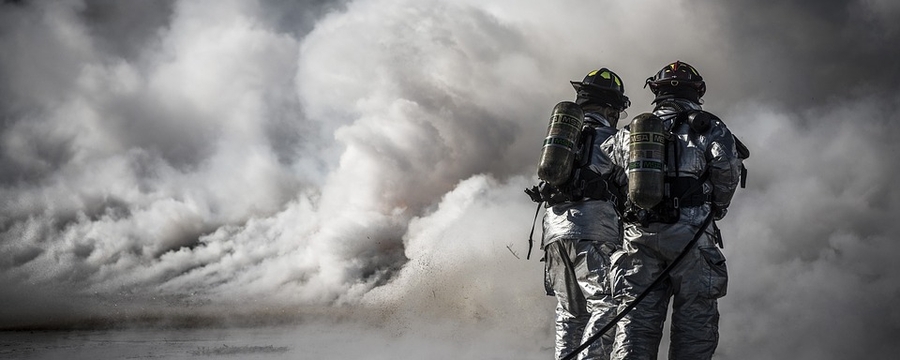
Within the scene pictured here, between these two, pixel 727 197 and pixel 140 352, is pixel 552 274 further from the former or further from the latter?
pixel 140 352

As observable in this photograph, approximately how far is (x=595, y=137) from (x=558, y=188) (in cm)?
72

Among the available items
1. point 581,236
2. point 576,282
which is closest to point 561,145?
point 581,236

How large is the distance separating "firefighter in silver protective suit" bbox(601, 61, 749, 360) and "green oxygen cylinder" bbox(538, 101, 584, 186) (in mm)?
788

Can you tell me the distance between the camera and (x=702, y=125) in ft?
23.2

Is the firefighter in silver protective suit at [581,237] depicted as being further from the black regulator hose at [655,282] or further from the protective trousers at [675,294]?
the protective trousers at [675,294]

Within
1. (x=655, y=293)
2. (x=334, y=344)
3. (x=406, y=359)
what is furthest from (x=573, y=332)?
(x=334, y=344)

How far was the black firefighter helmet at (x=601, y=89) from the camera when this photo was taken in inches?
350

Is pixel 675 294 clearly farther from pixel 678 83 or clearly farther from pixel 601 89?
pixel 601 89

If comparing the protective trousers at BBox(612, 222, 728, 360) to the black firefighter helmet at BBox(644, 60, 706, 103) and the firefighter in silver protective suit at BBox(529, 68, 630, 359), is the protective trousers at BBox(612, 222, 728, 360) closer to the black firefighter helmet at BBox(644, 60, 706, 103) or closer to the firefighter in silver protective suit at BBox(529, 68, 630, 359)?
the firefighter in silver protective suit at BBox(529, 68, 630, 359)

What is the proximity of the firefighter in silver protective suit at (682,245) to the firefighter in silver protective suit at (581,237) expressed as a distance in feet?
2.09

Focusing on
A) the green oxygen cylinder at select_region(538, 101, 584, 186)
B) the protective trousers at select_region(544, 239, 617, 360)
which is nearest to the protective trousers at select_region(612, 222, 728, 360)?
the protective trousers at select_region(544, 239, 617, 360)

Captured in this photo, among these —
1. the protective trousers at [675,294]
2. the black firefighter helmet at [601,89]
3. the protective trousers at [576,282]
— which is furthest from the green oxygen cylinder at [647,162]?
the black firefighter helmet at [601,89]

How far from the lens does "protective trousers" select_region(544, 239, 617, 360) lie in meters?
7.74

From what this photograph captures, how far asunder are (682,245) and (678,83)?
1.87m
